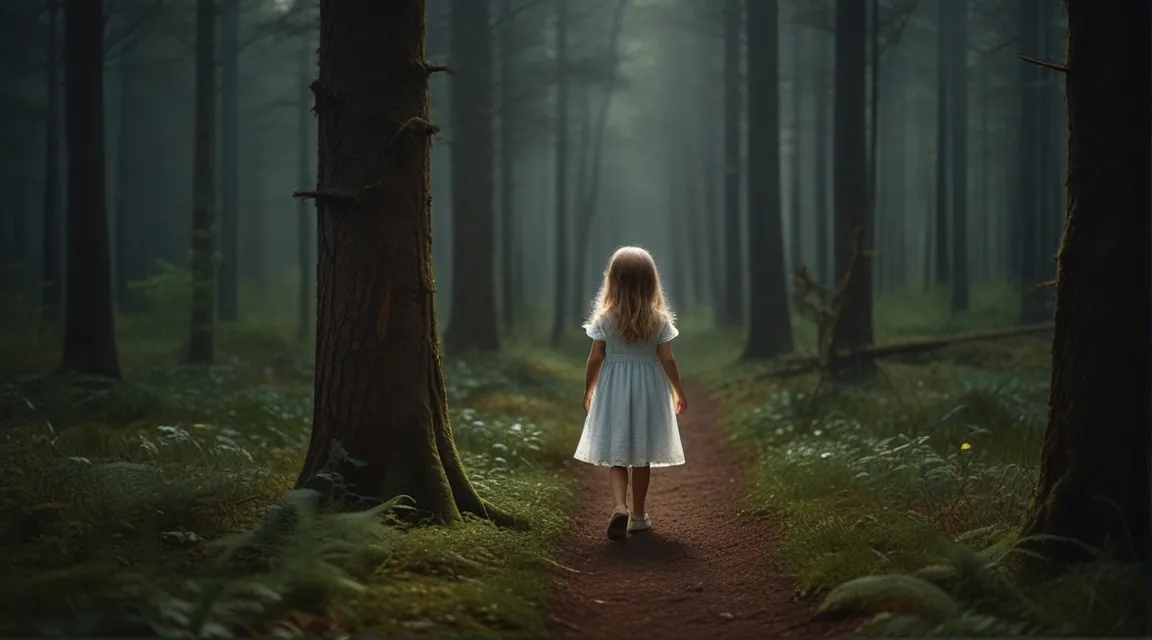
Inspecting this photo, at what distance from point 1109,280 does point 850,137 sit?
9.55 m

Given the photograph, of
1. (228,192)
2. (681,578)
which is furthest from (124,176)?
(681,578)

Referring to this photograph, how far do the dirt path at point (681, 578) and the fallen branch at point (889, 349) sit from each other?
4.46 m

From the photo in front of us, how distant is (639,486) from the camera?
6590 millimetres

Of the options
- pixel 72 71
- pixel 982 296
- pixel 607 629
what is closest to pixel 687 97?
pixel 982 296

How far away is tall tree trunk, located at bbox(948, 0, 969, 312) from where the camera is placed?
23.0 metres

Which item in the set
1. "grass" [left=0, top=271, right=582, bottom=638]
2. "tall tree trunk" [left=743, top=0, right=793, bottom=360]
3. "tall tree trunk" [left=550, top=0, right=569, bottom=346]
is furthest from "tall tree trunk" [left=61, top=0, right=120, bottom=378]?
"tall tree trunk" [left=550, top=0, right=569, bottom=346]

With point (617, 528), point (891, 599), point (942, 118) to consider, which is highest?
point (942, 118)

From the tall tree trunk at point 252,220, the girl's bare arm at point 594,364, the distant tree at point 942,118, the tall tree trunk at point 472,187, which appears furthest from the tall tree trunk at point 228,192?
the girl's bare arm at point 594,364

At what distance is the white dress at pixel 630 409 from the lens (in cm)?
653

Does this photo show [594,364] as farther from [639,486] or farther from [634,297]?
[639,486]

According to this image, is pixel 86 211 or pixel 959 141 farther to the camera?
pixel 959 141

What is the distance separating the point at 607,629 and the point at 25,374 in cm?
946

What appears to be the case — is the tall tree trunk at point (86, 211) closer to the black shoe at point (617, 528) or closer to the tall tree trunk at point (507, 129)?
the black shoe at point (617, 528)

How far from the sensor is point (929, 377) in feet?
42.5
